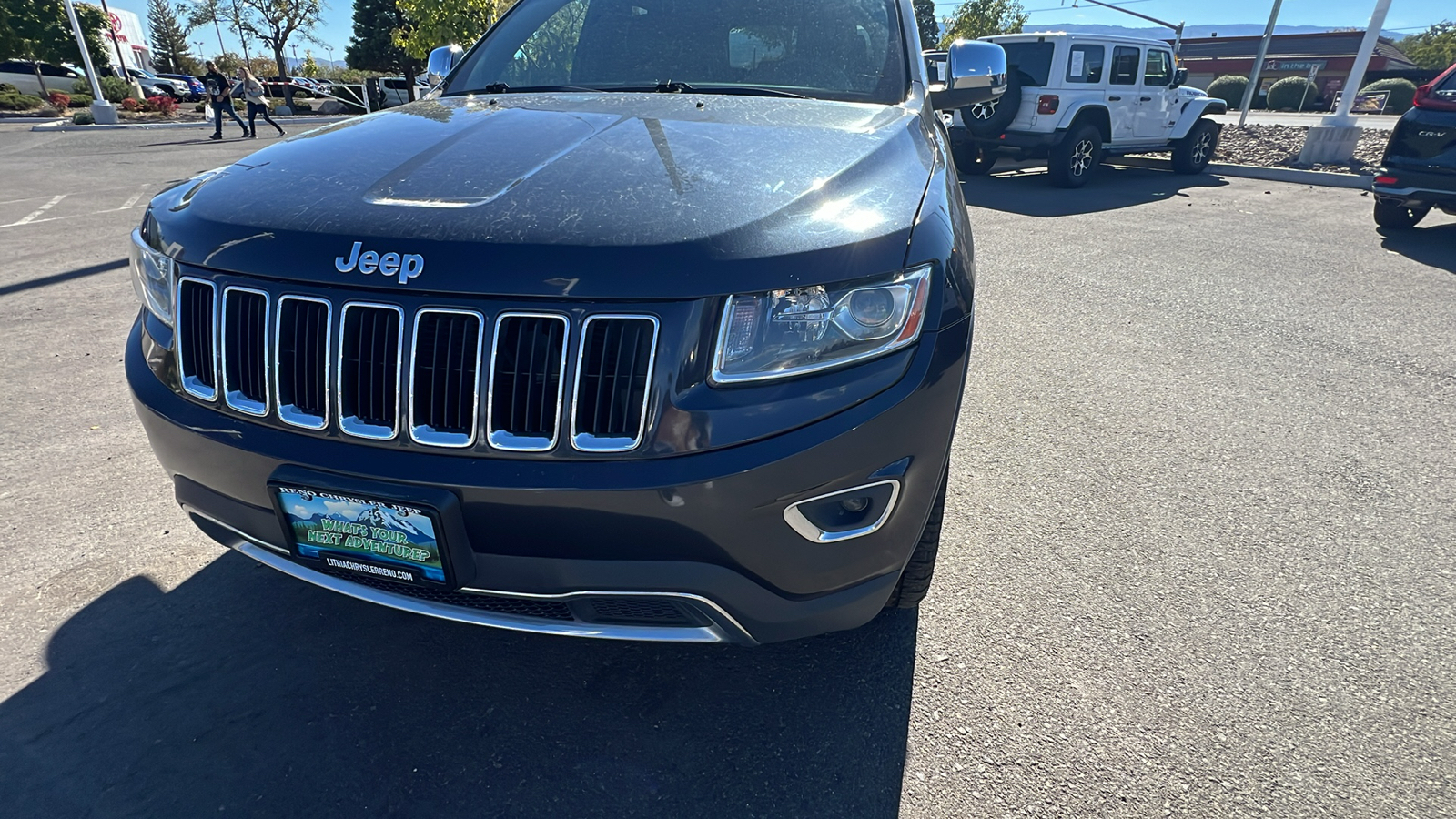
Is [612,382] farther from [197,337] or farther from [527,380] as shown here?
[197,337]

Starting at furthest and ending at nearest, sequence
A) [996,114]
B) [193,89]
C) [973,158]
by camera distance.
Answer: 1. [193,89]
2. [973,158]
3. [996,114]

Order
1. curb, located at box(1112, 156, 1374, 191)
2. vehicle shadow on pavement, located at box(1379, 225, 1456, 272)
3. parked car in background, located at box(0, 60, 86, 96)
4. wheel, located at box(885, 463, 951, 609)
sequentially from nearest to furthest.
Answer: wheel, located at box(885, 463, 951, 609)
vehicle shadow on pavement, located at box(1379, 225, 1456, 272)
curb, located at box(1112, 156, 1374, 191)
parked car in background, located at box(0, 60, 86, 96)

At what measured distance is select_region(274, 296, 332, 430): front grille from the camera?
155 centimetres

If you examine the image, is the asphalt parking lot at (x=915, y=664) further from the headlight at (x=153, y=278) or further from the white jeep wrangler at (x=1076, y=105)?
the white jeep wrangler at (x=1076, y=105)

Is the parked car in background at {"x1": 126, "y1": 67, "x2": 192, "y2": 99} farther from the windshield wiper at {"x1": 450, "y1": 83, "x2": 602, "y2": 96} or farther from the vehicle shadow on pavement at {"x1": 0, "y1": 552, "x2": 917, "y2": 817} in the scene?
the vehicle shadow on pavement at {"x1": 0, "y1": 552, "x2": 917, "y2": 817}

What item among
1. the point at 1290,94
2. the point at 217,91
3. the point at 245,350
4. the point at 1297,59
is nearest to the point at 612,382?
the point at 245,350

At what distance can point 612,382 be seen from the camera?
1446 millimetres

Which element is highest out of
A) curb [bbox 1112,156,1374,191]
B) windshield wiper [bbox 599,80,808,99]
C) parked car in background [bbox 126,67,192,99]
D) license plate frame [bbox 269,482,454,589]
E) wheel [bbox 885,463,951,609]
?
windshield wiper [bbox 599,80,808,99]

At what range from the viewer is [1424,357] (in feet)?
14.2

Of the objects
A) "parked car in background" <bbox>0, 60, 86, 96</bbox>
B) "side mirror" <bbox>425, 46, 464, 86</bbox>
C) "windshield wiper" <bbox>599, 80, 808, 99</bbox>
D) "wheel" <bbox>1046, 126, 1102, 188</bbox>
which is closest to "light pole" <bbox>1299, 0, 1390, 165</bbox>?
"wheel" <bbox>1046, 126, 1102, 188</bbox>

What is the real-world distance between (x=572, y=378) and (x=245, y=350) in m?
0.75

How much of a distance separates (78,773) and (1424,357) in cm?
593

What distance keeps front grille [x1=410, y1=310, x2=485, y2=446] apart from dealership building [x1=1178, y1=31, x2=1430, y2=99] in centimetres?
5601

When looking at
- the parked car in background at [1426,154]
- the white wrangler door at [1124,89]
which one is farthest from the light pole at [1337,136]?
the parked car in background at [1426,154]
